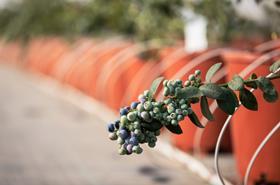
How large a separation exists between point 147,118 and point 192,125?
8.19ft

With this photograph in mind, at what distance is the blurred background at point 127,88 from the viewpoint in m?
3.91

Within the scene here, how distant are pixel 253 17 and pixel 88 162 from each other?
1629 millimetres

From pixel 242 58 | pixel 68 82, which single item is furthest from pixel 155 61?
pixel 68 82

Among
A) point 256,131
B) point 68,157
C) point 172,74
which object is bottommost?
point 256,131

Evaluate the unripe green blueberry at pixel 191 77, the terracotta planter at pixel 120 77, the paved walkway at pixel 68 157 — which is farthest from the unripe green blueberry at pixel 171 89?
the terracotta planter at pixel 120 77

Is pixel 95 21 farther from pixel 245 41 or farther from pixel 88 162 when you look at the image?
pixel 88 162

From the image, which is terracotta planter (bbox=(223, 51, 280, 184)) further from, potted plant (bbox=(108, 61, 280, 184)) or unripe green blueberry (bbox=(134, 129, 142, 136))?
unripe green blueberry (bbox=(134, 129, 142, 136))

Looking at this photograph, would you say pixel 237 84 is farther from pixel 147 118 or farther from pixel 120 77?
pixel 120 77

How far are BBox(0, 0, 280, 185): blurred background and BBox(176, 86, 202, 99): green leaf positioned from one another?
3.52 ft

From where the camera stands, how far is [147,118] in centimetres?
241

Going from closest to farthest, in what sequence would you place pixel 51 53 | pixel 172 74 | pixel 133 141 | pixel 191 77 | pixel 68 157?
pixel 133 141 → pixel 191 77 → pixel 172 74 → pixel 68 157 → pixel 51 53

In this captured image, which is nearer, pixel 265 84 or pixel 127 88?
pixel 265 84

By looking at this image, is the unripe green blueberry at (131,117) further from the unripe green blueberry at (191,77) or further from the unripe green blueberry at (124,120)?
the unripe green blueberry at (191,77)

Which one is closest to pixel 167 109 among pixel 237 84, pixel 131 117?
pixel 131 117
